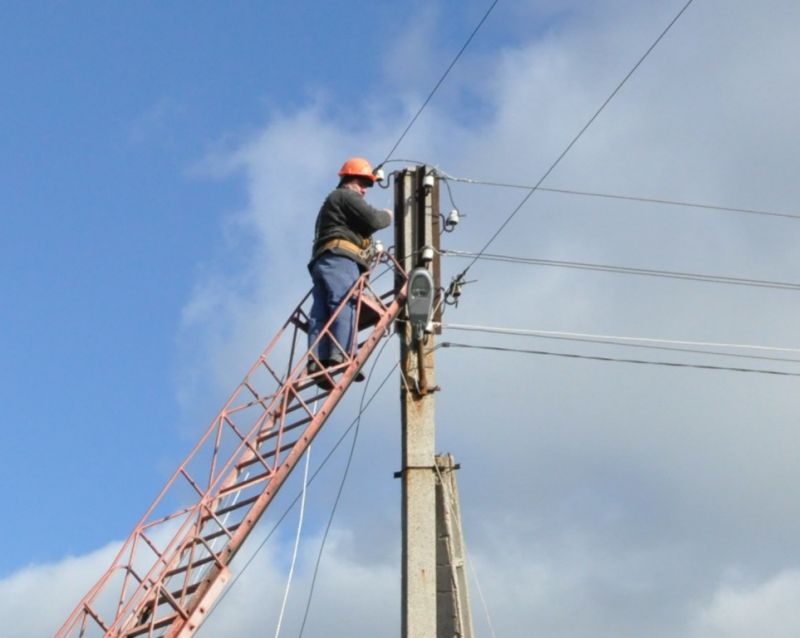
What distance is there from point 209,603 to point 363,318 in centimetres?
330

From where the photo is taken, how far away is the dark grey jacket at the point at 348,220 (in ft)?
53.2

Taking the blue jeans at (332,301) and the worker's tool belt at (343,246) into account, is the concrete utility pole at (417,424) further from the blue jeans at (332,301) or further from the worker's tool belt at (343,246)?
the blue jeans at (332,301)

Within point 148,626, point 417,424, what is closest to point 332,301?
point 417,424

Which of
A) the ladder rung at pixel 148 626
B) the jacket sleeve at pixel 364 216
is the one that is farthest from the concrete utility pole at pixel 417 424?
the ladder rung at pixel 148 626

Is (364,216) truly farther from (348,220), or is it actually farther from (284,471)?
(284,471)

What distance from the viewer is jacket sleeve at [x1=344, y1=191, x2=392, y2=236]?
53.1ft

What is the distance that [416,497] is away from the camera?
14641 mm

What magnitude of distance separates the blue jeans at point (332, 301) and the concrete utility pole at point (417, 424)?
494 millimetres

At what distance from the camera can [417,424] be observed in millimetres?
15062

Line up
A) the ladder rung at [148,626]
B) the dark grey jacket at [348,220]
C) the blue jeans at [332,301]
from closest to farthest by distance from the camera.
Result: the ladder rung at [148,626], the blue jeans at [332,301], the dark grey jacket at [348,220]

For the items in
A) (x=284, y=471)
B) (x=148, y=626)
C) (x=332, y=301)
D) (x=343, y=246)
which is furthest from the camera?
(x=343, y=246)

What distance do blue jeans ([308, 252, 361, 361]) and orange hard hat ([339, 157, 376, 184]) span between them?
3.01 feet

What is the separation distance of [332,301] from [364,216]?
0.87 metres

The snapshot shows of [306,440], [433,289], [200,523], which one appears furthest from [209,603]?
[433,289]
